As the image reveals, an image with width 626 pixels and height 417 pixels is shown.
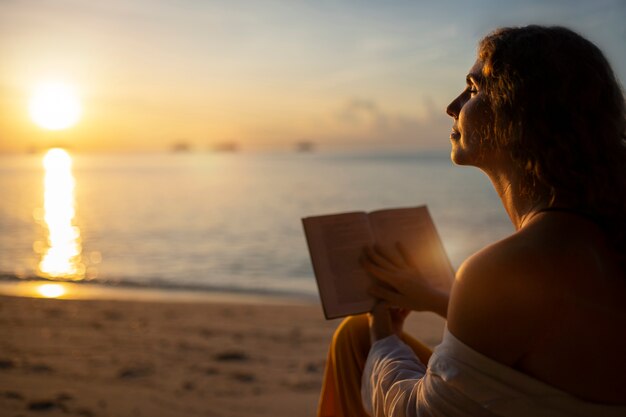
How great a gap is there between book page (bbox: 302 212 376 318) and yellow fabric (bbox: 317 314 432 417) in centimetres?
9

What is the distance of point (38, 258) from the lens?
527 inches

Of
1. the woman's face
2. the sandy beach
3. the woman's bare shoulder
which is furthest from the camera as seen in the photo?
the sandy beach

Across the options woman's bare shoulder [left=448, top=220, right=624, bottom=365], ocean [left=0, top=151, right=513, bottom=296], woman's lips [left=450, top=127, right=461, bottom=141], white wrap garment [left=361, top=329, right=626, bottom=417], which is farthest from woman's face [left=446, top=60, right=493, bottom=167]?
ocean [left=0, top=151, right=513, bottom=296]

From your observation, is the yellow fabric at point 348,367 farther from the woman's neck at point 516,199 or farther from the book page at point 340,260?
the woman's neck at point 516,199

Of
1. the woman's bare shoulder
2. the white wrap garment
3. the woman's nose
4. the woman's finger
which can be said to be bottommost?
the white wrap garment

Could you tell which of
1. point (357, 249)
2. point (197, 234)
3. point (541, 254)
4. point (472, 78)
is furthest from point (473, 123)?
point (197, 234)

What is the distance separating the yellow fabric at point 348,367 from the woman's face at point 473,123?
0.81 m

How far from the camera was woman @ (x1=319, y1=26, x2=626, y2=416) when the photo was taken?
1335 millimetres

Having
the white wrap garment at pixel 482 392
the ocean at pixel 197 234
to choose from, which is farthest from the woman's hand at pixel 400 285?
the ocean at pixel 197 234

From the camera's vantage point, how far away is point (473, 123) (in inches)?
66.1

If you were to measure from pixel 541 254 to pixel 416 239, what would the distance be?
119 centimetres

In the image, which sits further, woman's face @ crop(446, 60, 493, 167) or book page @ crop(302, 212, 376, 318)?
book page @ crop(302, 212, 376, 318)

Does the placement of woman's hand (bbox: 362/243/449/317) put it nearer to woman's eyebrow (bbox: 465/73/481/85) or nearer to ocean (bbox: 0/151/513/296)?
woman's eyebrow (bbox: 465/73/481/85)

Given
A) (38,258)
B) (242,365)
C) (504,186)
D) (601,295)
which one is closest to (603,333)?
(601,295)
